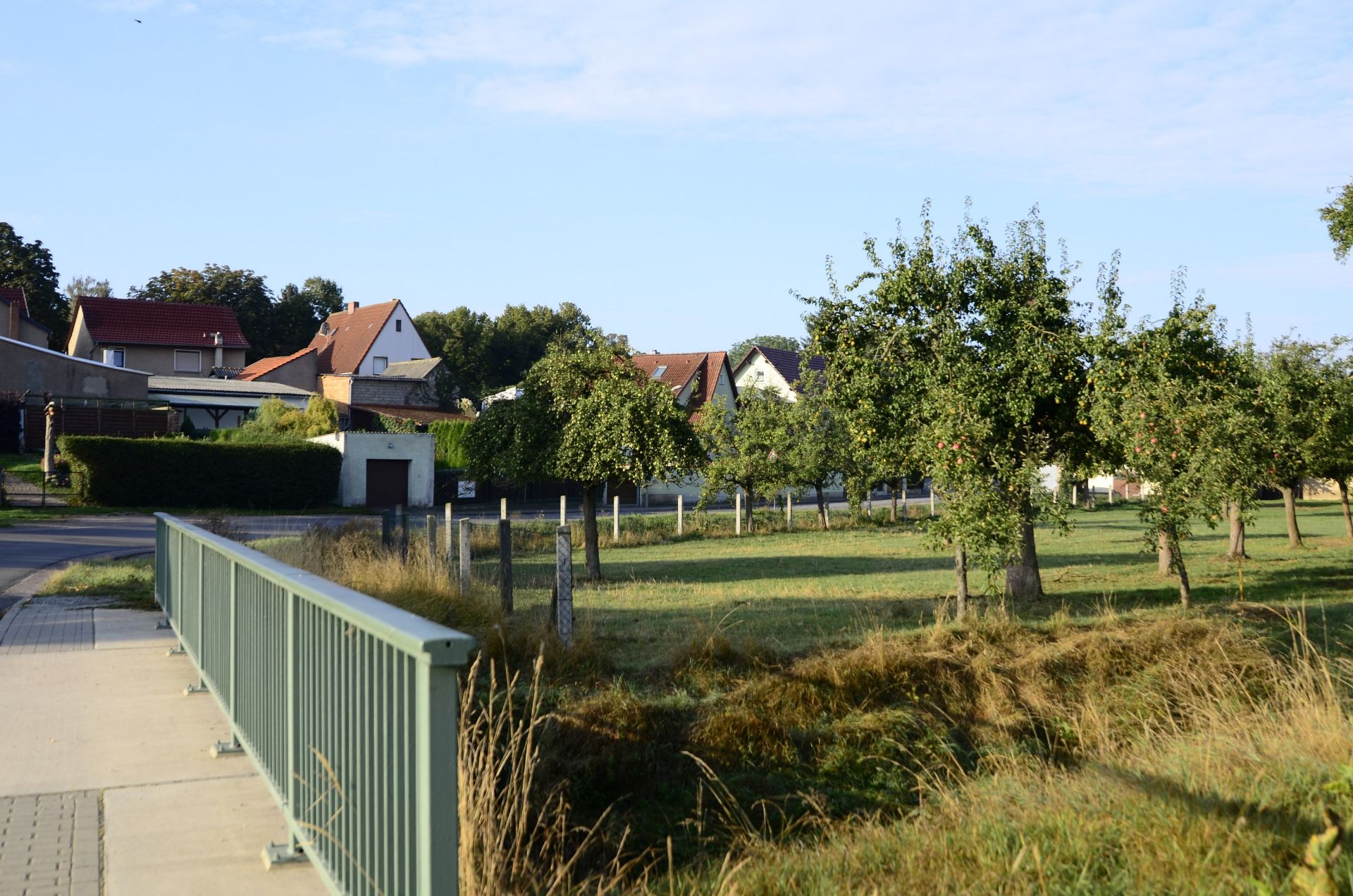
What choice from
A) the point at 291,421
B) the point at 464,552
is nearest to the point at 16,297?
the point at 291,421

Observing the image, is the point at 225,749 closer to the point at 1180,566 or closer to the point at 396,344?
the point at 1180,566

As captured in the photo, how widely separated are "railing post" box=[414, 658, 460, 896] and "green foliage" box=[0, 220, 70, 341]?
247ft

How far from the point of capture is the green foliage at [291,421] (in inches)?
1742

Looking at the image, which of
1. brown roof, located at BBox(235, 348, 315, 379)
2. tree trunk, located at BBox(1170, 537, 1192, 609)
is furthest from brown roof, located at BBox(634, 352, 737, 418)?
tree trunk, located at BBox(1170, 537, 1192, 609)

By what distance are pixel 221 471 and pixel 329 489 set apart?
13.7ft

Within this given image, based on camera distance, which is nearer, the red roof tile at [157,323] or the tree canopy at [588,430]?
the tree canopy at [588,430]

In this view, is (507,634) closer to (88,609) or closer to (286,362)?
(88,609)

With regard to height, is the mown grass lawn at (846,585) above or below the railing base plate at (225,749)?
below

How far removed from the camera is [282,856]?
4.67 meters

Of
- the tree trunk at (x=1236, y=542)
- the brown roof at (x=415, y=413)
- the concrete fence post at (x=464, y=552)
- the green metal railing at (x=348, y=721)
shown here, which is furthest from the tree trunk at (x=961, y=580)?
the brown roof at (x=415, y=413)

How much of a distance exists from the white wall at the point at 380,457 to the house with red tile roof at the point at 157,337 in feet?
71.5

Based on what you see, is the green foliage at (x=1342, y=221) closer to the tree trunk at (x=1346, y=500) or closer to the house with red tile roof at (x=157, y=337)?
the tree trunk at (x=1346, y=500)

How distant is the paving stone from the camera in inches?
176

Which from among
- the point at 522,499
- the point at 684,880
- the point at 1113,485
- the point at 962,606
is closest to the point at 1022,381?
the point at 962,606
